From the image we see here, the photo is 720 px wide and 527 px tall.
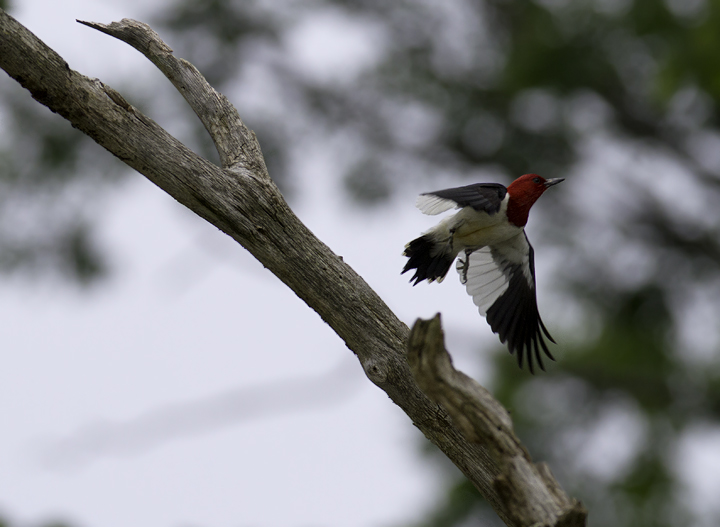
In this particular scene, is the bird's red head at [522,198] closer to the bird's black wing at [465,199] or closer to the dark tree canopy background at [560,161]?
the bird's black wing at [465,199]

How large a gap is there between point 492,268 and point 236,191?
140 centimetres

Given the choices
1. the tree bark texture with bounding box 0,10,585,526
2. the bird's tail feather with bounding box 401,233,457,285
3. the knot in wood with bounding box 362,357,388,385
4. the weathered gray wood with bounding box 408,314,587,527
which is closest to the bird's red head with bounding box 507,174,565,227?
the bird's tail feather with bounding box 401,233,457,285

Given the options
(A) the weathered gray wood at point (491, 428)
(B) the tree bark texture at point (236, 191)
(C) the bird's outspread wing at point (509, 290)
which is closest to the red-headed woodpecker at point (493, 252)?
(C) the bird's outspread wing at point (509, 290)

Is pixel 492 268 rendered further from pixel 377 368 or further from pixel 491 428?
pixel 491 428

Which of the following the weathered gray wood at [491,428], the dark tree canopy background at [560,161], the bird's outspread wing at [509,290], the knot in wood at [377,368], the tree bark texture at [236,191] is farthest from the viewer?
the dark tree canopy background at [560,161]

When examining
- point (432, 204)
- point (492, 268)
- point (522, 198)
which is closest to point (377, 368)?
point (432, 204)

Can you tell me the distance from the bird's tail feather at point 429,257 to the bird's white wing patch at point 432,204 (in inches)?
12.8

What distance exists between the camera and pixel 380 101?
6.71m

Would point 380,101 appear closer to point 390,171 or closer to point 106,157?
point 390,171

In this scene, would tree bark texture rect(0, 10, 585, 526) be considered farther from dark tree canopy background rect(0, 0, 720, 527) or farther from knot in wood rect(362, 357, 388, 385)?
dark tree canopy background rect(0, 0, 720, 527)

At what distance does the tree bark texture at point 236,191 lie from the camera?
201cm

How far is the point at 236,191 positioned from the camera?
7.19 feet

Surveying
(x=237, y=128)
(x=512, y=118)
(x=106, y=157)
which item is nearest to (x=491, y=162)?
(x=512, y=118)

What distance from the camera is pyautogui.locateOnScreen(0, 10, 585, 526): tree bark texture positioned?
201cm
